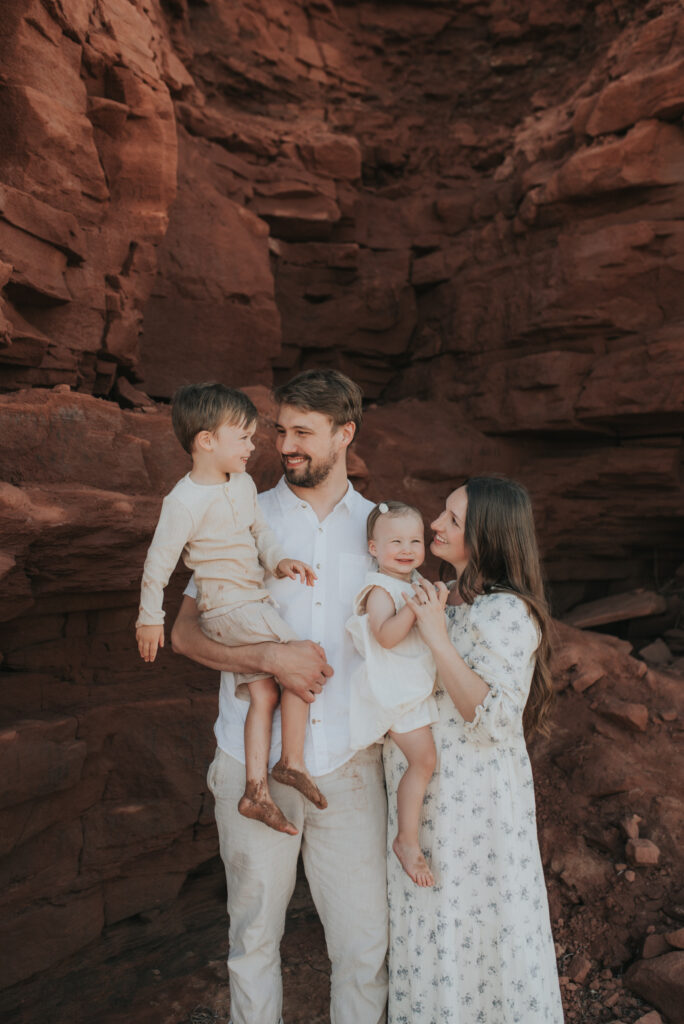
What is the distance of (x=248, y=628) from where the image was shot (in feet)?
9.67

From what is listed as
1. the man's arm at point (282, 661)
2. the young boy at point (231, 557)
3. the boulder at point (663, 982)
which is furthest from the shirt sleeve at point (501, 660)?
the boulder at point (663, 982)

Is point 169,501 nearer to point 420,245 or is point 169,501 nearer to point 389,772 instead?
point 389,772

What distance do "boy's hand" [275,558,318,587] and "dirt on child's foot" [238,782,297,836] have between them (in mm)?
759

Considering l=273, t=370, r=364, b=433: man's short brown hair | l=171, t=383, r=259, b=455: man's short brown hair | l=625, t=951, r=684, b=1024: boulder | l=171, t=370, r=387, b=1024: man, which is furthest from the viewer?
l=625, t=951, r=684, b=1024: boulder

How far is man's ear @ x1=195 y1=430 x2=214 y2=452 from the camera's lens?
300cm

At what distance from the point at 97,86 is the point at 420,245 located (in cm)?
441

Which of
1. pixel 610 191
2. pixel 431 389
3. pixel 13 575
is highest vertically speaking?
pixel 610 191

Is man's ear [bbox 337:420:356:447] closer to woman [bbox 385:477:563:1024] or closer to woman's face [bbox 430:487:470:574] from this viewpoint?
woman's face [bbox 430:487:470:574]

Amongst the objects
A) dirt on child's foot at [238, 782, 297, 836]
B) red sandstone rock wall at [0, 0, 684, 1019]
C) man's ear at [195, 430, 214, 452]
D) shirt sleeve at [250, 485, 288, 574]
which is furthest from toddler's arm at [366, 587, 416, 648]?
red sandstone rock wall at [0, 0, 684, 1019]

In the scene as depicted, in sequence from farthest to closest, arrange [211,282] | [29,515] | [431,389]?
[431,389] < [211,282] < [29,515]

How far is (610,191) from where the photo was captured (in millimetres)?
6934

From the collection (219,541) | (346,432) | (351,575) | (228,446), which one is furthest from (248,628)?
(346,432)

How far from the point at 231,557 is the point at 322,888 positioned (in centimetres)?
130

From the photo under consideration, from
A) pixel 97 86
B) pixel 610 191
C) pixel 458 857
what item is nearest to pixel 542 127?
pixel 610 191
